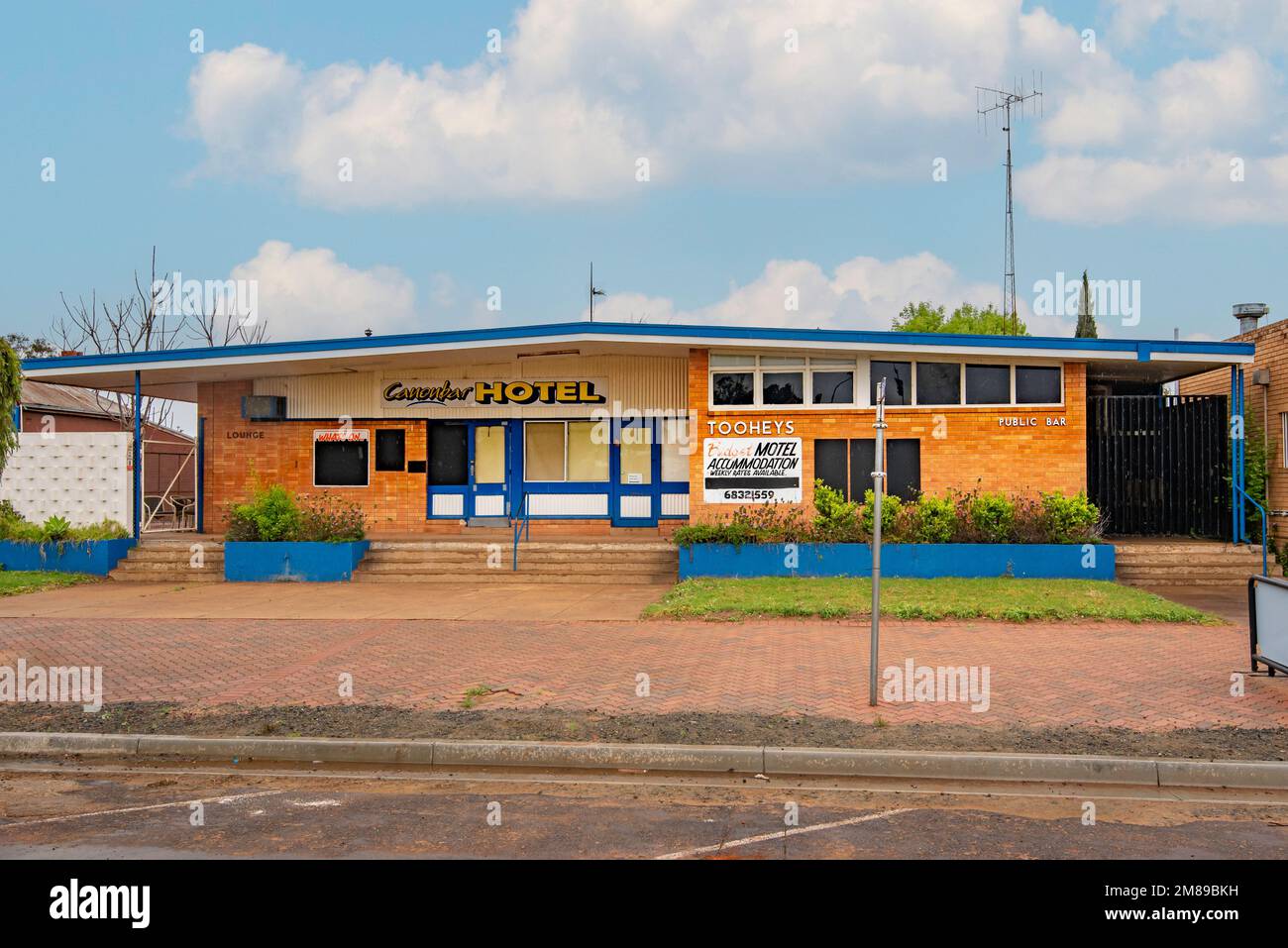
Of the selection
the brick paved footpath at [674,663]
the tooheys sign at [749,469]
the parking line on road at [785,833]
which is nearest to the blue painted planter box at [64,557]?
the brick paved footpath at [674,663]

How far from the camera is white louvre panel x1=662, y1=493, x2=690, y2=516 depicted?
19891 millimetres

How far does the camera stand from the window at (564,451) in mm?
20266

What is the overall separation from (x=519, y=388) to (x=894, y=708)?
1335 centimetres

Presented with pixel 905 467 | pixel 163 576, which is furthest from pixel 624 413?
pixel 163 576

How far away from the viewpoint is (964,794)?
257 inches

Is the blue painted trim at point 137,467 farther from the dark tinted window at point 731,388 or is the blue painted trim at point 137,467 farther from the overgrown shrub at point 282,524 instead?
the dark tinted window at point 731,388

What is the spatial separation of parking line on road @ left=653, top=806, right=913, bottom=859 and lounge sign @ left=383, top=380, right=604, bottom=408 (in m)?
14.5

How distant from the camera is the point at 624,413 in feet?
65.5

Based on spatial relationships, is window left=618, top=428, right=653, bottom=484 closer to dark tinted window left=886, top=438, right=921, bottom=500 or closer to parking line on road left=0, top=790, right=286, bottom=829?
dark tinted window left=886, top=438, right=921, bottom=500

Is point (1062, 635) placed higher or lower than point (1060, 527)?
lower

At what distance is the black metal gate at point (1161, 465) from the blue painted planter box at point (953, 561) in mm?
2711

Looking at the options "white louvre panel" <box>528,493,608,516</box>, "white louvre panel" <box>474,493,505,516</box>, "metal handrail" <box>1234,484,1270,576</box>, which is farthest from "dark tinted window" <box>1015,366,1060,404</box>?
"white louvre panel" <box>474,493,505,516</box>
